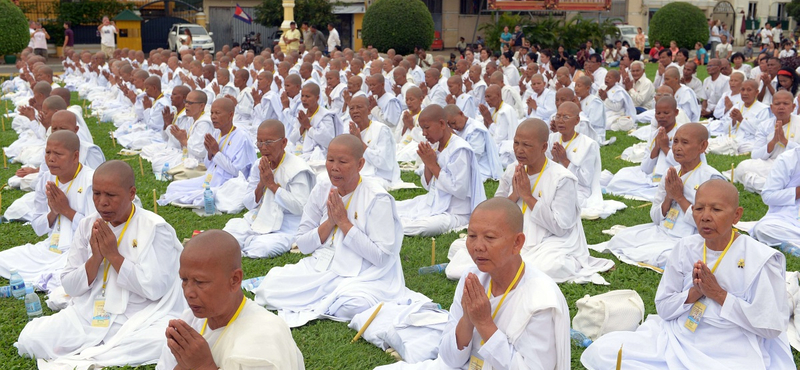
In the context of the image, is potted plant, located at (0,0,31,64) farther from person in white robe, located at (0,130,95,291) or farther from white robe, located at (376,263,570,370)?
white robe, located at (376,263,570,370)

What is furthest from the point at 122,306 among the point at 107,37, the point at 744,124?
the point at 107,37

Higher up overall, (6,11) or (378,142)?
(6,11)

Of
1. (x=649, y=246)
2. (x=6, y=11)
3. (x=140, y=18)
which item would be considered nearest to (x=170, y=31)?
(x=140, y=18)

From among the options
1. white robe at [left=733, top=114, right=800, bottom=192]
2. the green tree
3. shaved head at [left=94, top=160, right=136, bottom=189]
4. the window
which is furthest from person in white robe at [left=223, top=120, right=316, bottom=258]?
the window

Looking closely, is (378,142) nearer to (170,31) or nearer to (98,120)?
(98,120)

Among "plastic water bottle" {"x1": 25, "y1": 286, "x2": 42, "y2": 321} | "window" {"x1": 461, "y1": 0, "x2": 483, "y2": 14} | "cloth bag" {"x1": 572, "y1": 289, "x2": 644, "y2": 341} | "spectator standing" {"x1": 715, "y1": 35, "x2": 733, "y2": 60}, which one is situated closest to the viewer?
"cloth bag" {"x1": 572, "y1": 289, "x2": 644, "y2": 341}

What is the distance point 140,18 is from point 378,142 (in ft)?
97.4

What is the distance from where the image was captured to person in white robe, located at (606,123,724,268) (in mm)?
7363

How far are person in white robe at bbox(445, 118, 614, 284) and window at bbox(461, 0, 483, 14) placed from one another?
37.4 metres

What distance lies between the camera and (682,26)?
112ft

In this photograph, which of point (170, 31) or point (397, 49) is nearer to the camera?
point (397, 49)

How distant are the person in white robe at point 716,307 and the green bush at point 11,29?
91.3 ft

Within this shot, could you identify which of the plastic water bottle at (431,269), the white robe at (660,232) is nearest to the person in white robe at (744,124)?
the white robe at (660,232)

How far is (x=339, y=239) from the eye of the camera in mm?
6434
